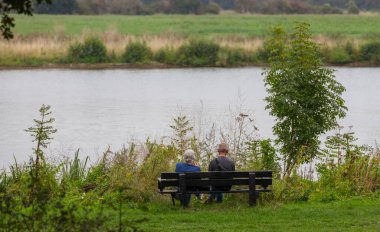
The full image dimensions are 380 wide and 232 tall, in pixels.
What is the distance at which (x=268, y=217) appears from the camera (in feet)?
43.1

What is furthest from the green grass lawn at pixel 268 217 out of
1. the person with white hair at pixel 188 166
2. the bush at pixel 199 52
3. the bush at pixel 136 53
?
the bush at pixel 136 53

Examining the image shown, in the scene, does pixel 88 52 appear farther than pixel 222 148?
Yes

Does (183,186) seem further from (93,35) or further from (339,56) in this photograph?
(93,35)

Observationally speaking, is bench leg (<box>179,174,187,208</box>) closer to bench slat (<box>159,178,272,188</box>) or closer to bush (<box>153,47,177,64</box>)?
bench slat (<box>159,178,272,188</box>)

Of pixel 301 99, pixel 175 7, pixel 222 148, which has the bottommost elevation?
pixel 222 148

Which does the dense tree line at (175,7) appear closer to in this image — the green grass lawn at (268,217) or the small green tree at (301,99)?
the small green tree at (301,99)

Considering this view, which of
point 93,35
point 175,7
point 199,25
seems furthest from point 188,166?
point 175,7

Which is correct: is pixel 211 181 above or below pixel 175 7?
below

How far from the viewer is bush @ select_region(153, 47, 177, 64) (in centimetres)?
5275

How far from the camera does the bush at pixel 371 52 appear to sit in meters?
53.1

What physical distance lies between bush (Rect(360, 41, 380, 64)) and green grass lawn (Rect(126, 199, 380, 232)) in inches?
1552

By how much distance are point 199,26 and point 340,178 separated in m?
60.5

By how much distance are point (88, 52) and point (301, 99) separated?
35307 mm

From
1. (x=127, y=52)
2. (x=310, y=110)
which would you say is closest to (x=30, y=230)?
(x=310, y=110)
